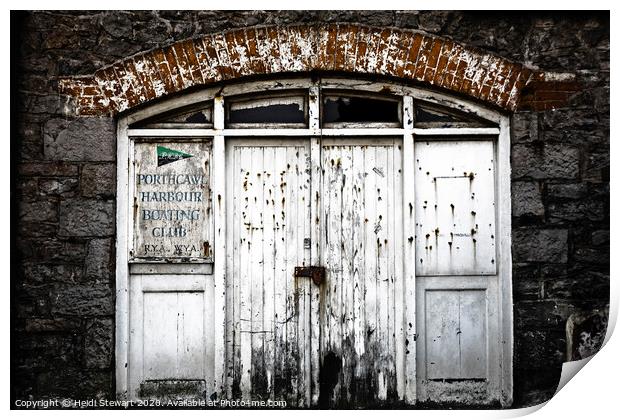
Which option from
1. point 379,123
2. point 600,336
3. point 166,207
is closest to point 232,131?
point 166,207

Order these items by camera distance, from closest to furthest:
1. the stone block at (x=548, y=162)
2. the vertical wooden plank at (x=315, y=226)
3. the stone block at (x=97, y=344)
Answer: the stone block at (x=97, y=344)
the stone block at (x=548, y=162)
the vertical wooden plank at (x=315, y=226)

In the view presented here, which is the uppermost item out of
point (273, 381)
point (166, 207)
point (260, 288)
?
point (166, 207)

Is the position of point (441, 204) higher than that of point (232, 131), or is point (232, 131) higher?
point (232, 131)

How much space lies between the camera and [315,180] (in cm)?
584

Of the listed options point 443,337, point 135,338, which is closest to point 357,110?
point 443,337

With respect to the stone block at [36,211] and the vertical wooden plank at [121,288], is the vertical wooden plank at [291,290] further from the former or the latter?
the stone block at [36,211]

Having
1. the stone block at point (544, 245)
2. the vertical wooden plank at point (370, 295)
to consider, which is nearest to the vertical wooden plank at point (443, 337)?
the vertical wooden plank at point (370, 295)

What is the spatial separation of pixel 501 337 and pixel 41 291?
3.51 m

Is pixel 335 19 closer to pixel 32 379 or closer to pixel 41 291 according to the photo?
pixel 41 291

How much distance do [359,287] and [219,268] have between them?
1091 mm

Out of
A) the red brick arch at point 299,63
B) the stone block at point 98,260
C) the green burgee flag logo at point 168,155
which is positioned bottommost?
the stone block at point 98,260

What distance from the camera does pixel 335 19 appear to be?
566cm

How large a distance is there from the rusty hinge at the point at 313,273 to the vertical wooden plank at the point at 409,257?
2.11 feet

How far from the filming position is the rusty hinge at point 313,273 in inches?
228
